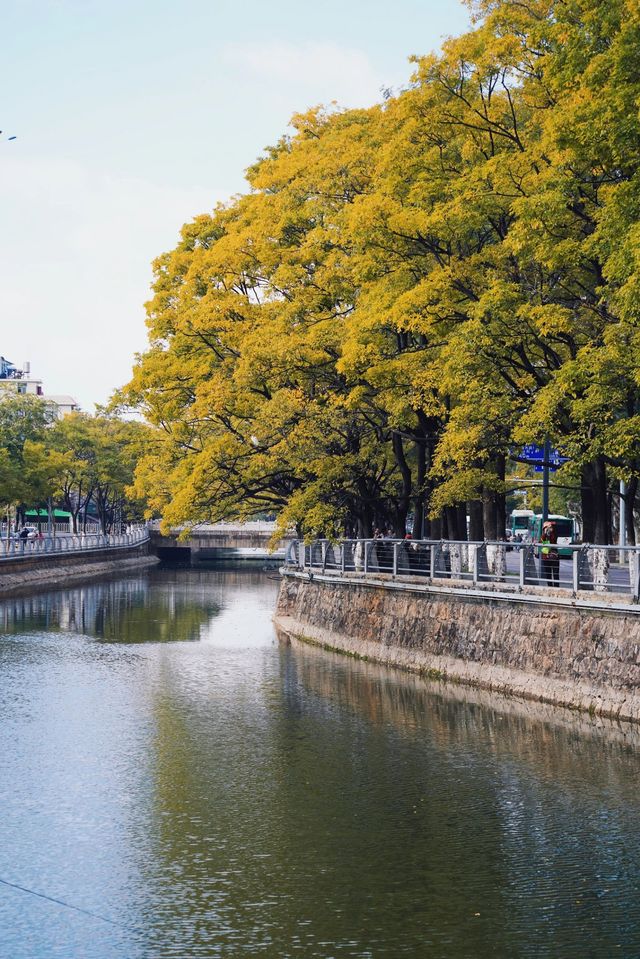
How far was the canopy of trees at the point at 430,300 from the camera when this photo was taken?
81.1 feet

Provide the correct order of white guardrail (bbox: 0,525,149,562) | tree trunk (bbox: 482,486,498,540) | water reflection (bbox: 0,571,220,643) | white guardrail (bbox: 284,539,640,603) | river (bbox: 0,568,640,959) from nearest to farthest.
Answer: river (bbox: 0,568,640,959) → white guardrail (bbox: 284,539,640,603) → tree trunk (bbox: 482,486,498,540) → water reflection (bbox: 0,571,220,643) → white guardrail (bbox: 0,525,149,562)

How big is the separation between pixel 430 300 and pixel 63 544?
49.9 metres

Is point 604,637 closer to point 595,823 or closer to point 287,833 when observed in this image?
point 595,823

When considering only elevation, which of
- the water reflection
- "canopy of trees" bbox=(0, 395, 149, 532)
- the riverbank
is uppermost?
"canopy of trees" bbox=(0, 395, 149, 532)

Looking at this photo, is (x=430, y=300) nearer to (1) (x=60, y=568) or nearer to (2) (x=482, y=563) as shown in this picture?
(2) (x=482, y=563)

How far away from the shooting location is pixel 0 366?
190250 mm

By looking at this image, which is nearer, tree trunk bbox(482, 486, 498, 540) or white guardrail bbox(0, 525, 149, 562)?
tree trunk bbox(482, 486, 498, 540)

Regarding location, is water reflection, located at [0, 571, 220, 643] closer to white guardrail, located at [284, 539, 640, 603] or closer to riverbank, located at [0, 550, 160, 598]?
riverbank, located at [0, 550, 160, 598]

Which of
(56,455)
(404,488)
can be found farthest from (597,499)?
(56,455)

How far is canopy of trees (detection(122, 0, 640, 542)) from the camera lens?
973 inches

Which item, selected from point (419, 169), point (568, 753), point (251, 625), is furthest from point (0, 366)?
point (568, 753)

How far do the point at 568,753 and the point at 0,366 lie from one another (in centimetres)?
17937

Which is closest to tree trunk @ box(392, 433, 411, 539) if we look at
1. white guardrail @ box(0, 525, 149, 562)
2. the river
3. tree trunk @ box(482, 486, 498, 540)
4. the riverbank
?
tree trunk @ box(482, 486, 498, 540)

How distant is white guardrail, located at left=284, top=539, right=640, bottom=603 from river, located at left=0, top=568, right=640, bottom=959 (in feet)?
9.15
